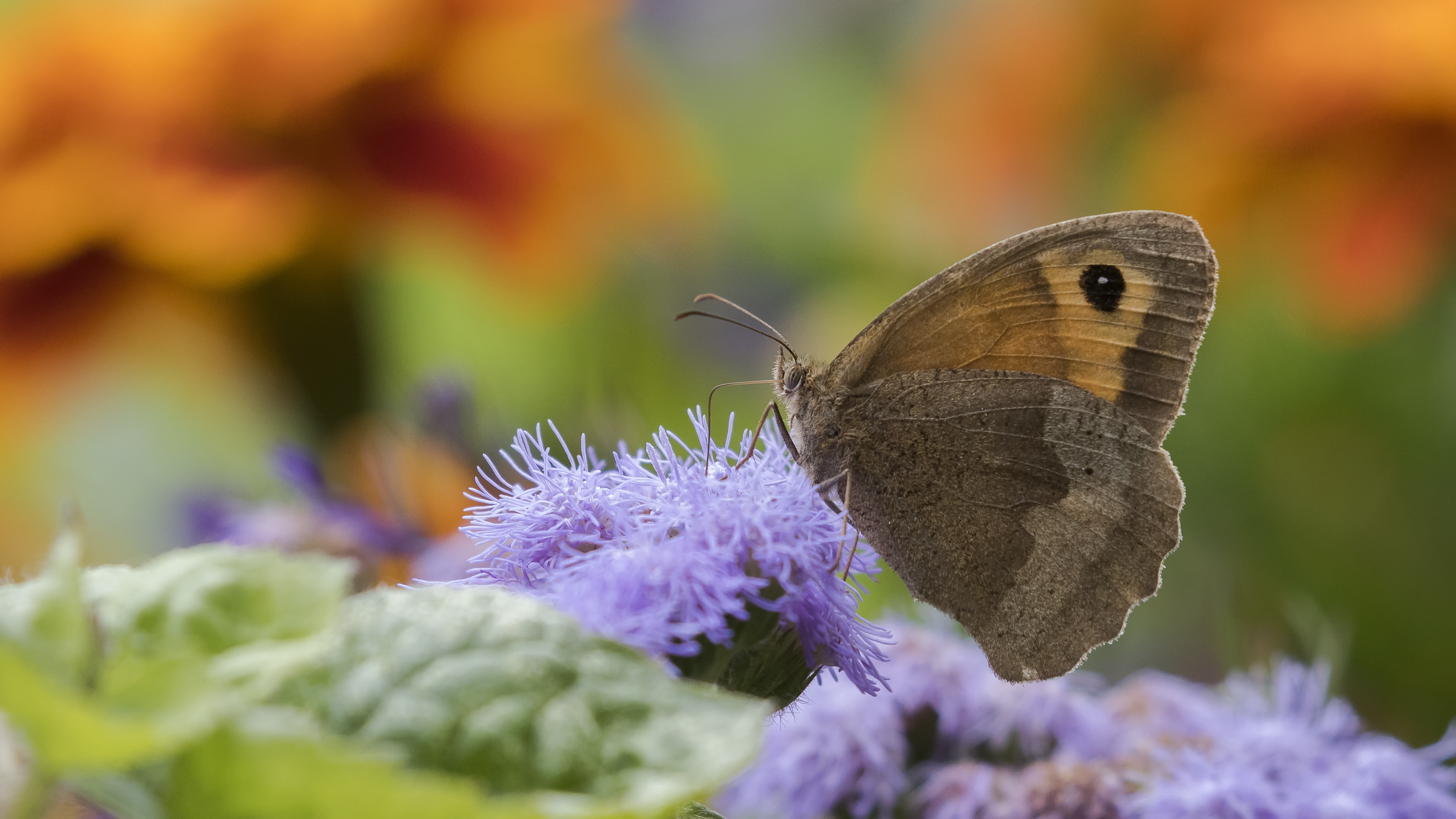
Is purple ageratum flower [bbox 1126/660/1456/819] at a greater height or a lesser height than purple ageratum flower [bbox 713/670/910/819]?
lesser

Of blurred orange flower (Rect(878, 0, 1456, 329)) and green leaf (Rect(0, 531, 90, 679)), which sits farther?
blurred orange flower (Rect(878, 0, 1456, 329))

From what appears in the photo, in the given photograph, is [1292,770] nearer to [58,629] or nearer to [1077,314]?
[1077,314]

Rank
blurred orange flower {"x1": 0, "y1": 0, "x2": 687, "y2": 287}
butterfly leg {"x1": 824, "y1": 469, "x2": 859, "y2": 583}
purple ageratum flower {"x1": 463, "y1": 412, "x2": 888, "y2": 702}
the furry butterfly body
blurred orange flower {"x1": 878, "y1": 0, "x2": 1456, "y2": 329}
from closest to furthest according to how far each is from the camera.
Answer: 1. purple ageratum flower {"x1": 463, "y1": 412, "x2": 888, "y2": 702}
2. butterfly leg {"x1": 824, "y1": 469, "x2": 859, "y2": 583}
3. the furry butterfly body
4. blurred orange flower {"x1": 0, "y1": 0, "x2": 687, "y2": 287}
5. blurred orange flower {"x1": 878, "y1": 0, "x2": 1456, "y2": 329}

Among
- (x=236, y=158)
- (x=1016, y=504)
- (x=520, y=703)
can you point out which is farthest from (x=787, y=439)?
(x=236, y=158)

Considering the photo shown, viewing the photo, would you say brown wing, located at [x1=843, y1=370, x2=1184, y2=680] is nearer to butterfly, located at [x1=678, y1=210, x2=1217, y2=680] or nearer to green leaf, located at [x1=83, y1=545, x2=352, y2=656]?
butterfly, located at [x1=678, y1=210, x2=1217, y2=680]

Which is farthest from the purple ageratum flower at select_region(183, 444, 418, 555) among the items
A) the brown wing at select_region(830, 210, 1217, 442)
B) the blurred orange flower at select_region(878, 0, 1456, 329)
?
the blurred orange flower at select_region(878, 0, 1456, 329)

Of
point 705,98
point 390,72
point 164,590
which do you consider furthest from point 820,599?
point 705,98
